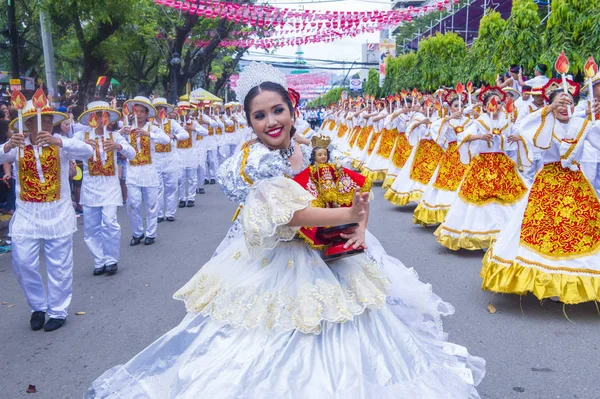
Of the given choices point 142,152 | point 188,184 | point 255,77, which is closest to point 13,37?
point 142,152

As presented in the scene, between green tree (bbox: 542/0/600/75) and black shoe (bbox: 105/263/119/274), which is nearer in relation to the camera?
black shoe (bbox: 105/263/119/274)

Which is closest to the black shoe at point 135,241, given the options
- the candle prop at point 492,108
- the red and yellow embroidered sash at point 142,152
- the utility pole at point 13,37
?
the red and yellow embroidered sash at point 142,152

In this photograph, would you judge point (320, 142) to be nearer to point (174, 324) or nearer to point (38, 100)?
point (174, 324)

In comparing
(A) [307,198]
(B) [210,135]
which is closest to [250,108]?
(A) [307,198]

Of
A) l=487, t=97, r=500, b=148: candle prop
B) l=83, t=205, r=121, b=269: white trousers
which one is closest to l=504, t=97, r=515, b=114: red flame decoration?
l=487, t=97, r=500, b=148: candle prop

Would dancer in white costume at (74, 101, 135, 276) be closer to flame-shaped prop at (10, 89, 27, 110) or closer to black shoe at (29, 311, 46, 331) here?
black shoe at (29, 311, 46, 331)

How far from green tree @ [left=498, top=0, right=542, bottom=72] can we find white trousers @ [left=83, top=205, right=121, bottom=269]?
9213 mm

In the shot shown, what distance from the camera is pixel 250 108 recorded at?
2.68 m

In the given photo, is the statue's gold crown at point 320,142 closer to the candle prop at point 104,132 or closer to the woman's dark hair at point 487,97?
the candle prop at point 104,132

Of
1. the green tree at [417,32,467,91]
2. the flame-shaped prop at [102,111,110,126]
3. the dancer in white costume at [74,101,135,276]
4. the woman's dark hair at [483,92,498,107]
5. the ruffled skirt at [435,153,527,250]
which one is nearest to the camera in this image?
the flame-shaped prop at [102,111,110,126]

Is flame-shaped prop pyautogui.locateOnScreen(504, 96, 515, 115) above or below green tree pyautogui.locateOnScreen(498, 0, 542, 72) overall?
below

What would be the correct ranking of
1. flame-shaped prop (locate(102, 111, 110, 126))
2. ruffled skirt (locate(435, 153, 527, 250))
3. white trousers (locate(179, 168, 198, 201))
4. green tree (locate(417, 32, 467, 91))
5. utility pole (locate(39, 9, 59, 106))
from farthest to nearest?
1. green tree (locate(417, 32, 467, 91))
2. utility pole (locate(39, 9, 59, 106))
3. white trousers (locate(179, 168, 198, 201))
4. ruffled skirt (locate(435, 153, 527, 250))
5. flame-shaped prop (locate(102, 111, 110, 126))

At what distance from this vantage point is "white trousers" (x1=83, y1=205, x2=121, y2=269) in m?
6.55

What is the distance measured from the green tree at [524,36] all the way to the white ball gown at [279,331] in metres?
10.8
